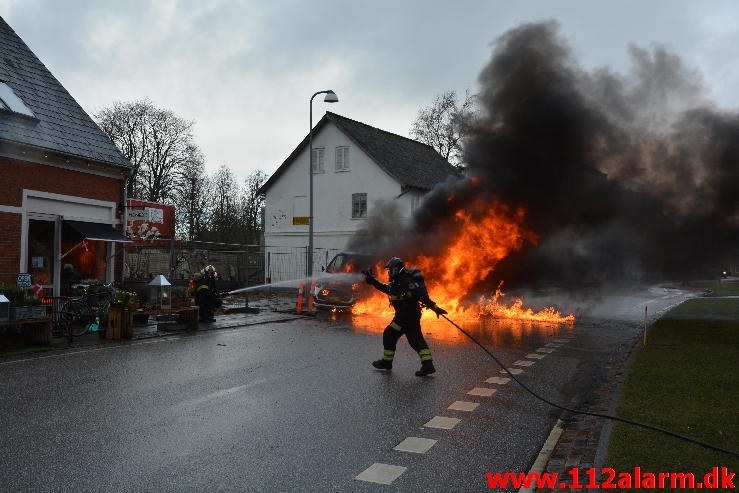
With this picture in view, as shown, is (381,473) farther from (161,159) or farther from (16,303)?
(161,159)

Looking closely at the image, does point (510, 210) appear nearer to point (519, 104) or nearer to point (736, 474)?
point (519, 104)

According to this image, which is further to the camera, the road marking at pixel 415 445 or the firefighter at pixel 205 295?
the firefighter at pixel 205 295

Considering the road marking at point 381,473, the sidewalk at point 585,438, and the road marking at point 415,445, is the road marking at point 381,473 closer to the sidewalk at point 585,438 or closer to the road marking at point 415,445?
the road marking at point 415,445

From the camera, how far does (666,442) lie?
4926 millimetres

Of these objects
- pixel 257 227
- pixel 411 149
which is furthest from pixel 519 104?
pixel 257 227

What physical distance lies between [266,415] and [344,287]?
10.8 m

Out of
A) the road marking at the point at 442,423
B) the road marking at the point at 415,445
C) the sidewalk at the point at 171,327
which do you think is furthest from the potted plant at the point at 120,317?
the road marking at the point at 415,445

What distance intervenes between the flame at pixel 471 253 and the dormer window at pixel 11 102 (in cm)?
1005

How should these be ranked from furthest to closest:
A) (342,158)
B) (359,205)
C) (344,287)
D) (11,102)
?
(342,158) → (359,205) → (344,287) → (11,102)

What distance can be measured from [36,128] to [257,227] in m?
36.4

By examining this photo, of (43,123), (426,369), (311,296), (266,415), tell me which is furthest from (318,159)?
(266,415)

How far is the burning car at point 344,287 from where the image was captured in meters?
16.8

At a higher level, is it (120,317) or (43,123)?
(43,123)

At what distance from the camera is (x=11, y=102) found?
44.5ft
